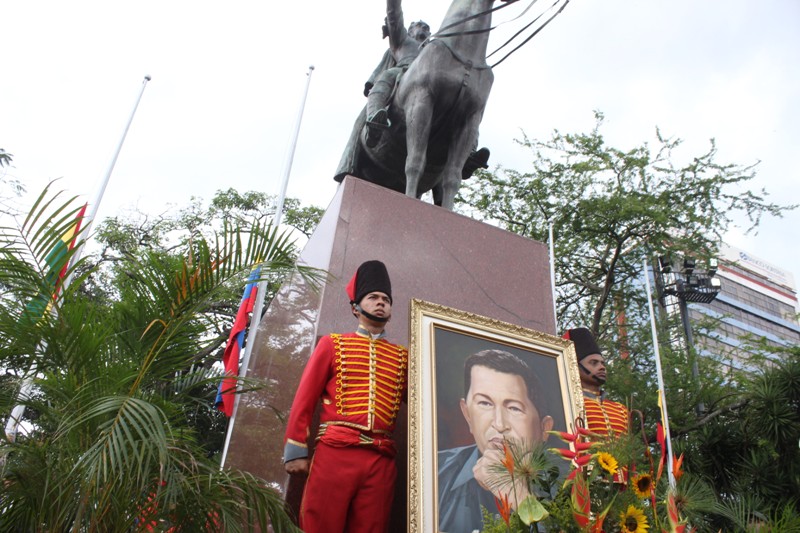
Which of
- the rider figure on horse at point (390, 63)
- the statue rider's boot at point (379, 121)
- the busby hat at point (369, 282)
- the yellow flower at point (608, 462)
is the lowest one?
the yellow flower at point (608, 462)

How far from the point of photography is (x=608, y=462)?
3055mm

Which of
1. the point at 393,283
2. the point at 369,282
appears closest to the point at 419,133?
the point at 393,283

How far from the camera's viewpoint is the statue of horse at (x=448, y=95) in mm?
6676

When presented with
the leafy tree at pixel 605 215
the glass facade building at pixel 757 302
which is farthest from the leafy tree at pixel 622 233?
the glass facade building at pixel 757 302

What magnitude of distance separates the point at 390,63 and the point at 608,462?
6.29 m

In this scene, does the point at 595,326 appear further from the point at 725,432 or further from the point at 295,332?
the point at 295,332

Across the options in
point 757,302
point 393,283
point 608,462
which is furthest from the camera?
point 757,302

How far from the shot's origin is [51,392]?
3.59 metres

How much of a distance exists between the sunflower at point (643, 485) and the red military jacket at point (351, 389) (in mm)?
1469

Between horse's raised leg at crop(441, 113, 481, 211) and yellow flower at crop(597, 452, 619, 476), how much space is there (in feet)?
13.2

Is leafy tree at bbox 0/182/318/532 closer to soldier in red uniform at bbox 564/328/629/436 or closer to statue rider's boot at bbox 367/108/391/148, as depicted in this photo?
soldier in red uniform at bbox 564/328/629/436

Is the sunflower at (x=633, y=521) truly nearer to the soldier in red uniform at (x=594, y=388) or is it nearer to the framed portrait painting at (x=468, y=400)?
the framed portrait painting at (x=468, y=400)

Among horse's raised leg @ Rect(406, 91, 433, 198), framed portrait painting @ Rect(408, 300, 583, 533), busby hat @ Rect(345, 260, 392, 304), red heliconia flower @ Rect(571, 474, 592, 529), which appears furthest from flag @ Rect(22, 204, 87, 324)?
horse's raised leg @ Rect(406, 91, 433, 198)

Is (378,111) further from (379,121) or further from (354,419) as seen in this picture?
(354,419)
